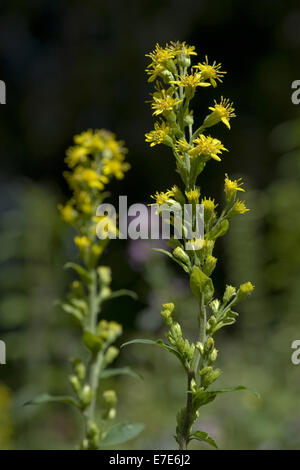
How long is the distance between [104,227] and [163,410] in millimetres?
2315

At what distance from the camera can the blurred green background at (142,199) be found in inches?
132

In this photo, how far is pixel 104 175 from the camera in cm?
159

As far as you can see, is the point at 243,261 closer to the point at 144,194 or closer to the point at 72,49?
the point at 144,194

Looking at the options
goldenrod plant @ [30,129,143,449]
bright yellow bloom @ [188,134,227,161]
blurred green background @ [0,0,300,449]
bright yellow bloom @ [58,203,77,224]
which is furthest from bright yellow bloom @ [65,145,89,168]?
blurred green background @ [0,0,300,449]

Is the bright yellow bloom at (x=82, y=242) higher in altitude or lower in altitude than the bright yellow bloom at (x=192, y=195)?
lower

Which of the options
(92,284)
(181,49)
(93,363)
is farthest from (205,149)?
(93,363)

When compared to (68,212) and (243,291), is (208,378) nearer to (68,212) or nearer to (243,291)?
(243,291)

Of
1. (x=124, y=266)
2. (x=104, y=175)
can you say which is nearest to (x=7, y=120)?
(x=124, y=266)

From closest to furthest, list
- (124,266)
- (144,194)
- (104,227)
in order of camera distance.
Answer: (104,227)
(124,266)
(144,194)

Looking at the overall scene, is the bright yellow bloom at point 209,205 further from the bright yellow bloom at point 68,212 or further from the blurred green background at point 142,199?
the blurred green background at point 142,199

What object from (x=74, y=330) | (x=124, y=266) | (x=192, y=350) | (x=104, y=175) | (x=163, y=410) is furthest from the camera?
(x=124, y=266)

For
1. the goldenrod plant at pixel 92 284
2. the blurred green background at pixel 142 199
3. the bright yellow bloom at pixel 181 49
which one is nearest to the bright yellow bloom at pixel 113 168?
the goldenrod plant at pixel 92 284

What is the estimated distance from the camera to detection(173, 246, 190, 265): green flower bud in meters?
1.19

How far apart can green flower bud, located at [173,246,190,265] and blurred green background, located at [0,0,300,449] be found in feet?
5.58
